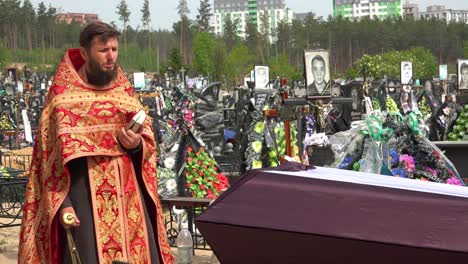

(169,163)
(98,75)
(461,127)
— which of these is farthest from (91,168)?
(461,127)

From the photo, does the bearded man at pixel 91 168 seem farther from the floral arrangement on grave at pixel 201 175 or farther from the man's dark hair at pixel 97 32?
the floral arrangement on grave at pixel 201 175

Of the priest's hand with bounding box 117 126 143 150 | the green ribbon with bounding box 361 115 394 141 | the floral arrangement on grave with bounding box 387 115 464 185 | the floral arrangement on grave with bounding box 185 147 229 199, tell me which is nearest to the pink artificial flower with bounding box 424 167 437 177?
the floral arrangement on grave with bounding box 387 115 464 185

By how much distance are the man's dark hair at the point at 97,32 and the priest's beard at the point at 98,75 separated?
0.09 meters

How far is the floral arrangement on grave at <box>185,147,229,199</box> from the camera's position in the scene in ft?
31.2

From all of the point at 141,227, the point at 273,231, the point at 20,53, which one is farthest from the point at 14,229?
the point at 20,53

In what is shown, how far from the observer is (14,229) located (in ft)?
32.2

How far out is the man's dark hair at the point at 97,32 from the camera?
4156 millimetres

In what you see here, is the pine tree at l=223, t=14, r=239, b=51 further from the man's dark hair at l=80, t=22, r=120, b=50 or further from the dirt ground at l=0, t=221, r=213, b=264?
the man's dark hair at l=80, t=22, r=120, b=50

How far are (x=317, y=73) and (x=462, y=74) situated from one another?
6.86 m

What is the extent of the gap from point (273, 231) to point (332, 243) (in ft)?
0.81

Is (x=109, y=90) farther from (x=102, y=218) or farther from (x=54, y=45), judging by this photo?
(x=54, y=45)

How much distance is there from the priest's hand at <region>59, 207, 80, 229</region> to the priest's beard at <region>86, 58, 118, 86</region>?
61 cm

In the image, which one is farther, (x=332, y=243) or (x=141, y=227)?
(x=141, y=227)

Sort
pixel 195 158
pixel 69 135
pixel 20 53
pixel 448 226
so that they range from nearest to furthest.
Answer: pixel 448 226
pixel 69 135
pixel 195 158
pixel 20 53
